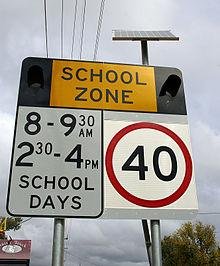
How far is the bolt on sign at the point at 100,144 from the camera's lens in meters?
2.04

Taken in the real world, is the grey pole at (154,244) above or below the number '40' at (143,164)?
below

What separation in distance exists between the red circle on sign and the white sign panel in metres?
0.09

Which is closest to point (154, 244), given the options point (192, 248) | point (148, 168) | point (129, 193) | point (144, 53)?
point (129, 193)

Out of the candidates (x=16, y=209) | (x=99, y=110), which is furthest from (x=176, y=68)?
(x=16, y=209)

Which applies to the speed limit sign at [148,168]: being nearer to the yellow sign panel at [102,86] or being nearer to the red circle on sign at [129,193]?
the red circle on sign at [129,193]

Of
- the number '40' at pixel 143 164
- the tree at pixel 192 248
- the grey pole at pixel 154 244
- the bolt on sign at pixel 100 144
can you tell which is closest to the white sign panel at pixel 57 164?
the bolt on sign at pixel 100 144

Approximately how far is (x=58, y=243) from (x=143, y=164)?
0.84 meters

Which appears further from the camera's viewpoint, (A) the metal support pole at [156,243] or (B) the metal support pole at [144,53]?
(B) the metal support pole at [144,53]

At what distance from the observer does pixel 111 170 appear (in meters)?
2.16

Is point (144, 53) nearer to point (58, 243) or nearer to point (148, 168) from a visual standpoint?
point (148, 168)

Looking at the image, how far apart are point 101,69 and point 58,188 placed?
3.78 feet

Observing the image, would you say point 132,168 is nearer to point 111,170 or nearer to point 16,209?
point 111,170

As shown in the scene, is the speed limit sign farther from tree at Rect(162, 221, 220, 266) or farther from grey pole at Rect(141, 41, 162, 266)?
tree at Rect(162, 221, 220, 266)

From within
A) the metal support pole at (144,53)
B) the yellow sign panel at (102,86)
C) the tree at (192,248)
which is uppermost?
the metal support pole at (144,53)
